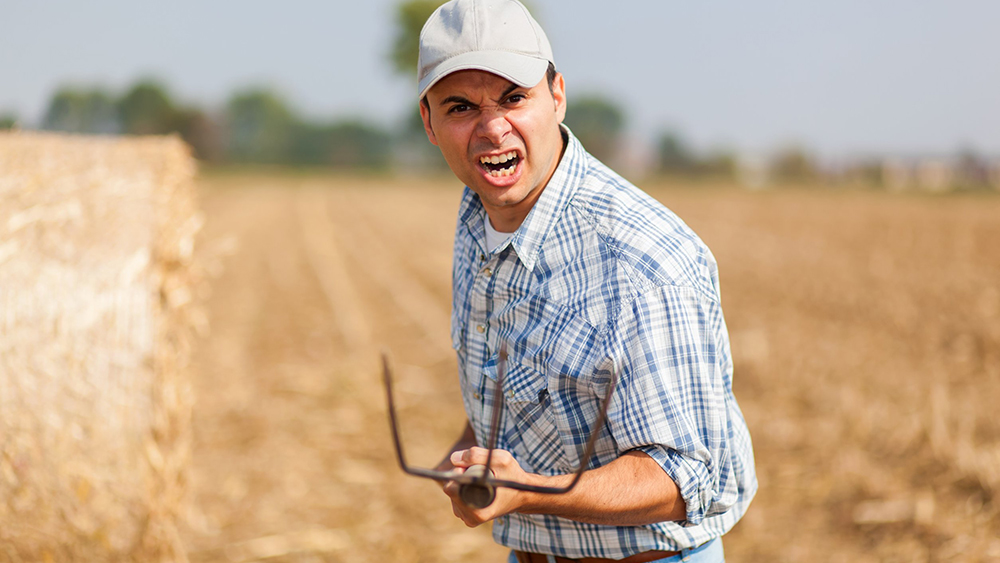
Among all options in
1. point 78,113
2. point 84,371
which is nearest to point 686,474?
point 84,371

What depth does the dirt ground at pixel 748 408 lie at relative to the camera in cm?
454

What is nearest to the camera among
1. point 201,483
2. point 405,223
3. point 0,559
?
point 0,559

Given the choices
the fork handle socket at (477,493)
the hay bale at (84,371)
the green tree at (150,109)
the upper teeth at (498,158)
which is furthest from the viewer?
the green tree at (150,109)

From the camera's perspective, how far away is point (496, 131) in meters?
1.87

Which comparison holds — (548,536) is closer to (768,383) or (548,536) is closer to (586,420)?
(586,420)

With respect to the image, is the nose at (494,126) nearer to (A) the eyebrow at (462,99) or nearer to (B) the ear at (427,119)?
(A) the eyebrow at (462,99)

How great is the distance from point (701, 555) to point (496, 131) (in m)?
1.16

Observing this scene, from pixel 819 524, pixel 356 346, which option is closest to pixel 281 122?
pixel 356 346

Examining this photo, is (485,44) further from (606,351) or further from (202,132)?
(202,132)

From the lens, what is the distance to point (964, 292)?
31.3 ft

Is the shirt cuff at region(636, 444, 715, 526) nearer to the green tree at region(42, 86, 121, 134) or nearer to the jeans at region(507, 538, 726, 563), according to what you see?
the jeans at region(507, 538, 726, 563)

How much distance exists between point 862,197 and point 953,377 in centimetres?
2623

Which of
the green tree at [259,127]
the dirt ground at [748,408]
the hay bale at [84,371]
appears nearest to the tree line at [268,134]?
the green tree at [259,127]

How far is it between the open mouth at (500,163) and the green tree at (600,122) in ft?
213
